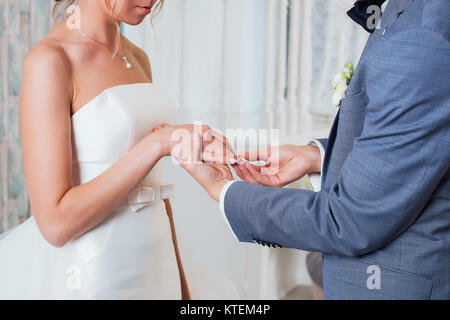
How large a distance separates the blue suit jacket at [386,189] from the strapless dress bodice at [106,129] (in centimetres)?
33

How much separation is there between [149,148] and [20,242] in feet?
1.35

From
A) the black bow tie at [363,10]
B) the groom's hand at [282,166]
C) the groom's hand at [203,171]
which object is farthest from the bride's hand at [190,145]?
the black bow tie at [363,10]

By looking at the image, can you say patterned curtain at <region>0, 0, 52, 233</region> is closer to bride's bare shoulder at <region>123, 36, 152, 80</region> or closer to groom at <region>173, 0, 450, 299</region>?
bride's bare shoulder at <region>123, 36, 152, 80</region>

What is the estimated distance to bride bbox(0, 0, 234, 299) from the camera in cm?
95

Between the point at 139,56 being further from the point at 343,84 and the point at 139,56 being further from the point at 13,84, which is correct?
the point at 13,84

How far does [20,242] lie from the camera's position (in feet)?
3.64

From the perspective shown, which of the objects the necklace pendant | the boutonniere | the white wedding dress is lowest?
the white wedding dress

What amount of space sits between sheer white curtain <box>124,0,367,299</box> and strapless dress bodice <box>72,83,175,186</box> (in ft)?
3.97

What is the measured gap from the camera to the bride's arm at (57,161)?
3.09 ft

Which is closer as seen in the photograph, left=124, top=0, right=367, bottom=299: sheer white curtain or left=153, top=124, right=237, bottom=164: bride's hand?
left=153, top=124, right=237, bottom=164: bride's hand

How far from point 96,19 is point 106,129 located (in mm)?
303

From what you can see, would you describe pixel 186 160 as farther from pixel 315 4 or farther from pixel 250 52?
pixel 315 4

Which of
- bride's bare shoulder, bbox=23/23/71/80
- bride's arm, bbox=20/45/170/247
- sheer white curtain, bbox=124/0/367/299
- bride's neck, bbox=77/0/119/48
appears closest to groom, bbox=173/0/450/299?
bride's arm, bbox=20/45/170/247

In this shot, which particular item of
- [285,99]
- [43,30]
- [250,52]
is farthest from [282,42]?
[43,30]
